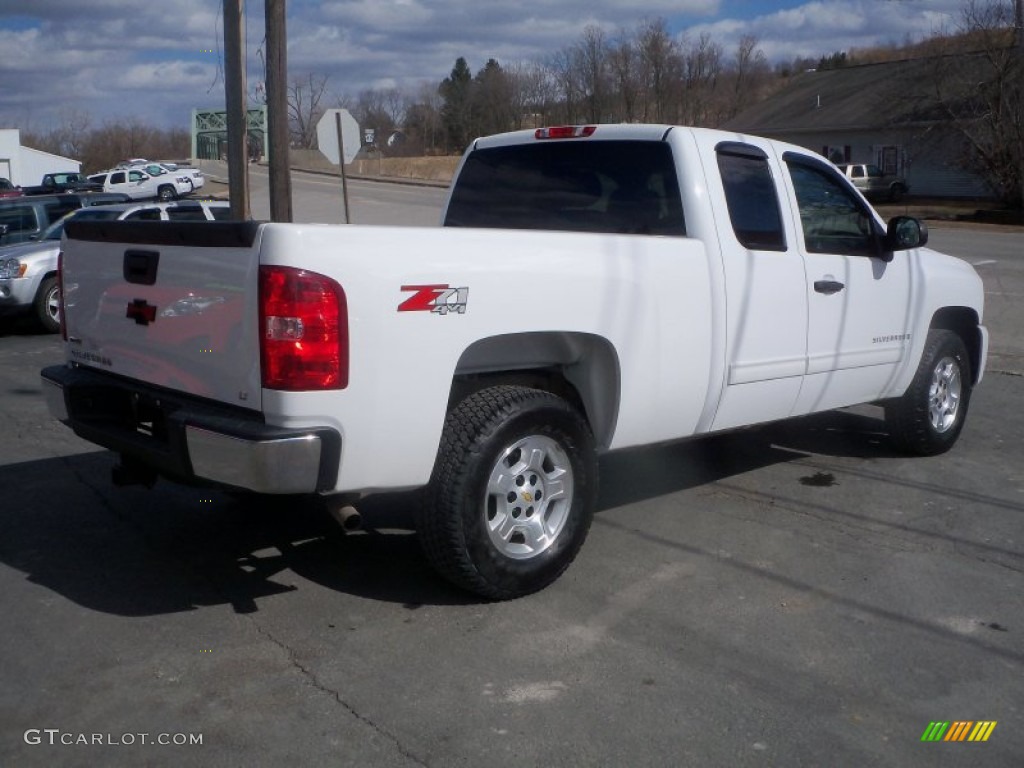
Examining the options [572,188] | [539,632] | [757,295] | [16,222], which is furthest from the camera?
[16,222]

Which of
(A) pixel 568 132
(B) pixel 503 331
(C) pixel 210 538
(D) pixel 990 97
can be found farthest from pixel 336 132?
A: (D) pixel 990 97

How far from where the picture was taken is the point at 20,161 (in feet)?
244

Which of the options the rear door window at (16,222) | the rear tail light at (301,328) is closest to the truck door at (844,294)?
the rear tail light at (301,328)

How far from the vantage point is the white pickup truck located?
14.1 feet

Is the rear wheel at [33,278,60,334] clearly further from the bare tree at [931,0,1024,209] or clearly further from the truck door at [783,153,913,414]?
the bare tree at [931,0,1024,209]

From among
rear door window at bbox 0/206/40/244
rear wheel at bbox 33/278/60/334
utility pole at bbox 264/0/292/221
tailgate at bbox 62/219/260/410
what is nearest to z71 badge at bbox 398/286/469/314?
tailgate at bbox 62/219/260/410

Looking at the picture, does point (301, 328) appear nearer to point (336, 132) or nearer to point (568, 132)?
point (568, 132)

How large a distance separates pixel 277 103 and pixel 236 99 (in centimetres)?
48

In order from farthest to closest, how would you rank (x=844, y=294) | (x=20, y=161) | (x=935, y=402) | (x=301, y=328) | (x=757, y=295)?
(x=20, y=161), (x=935, y=402), (x=844, y=294), (x=757, y=295), (x=301, y=328)

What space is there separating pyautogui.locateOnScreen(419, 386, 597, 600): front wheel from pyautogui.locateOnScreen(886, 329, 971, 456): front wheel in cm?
315

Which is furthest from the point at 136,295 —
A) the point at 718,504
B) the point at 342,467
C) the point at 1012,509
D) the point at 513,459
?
the point at 1012,509

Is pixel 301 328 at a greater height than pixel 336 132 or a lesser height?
lesser

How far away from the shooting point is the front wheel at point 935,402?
7531 mm

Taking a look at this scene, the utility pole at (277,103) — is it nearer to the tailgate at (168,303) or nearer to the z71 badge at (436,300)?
the tailgate at (168,303)
